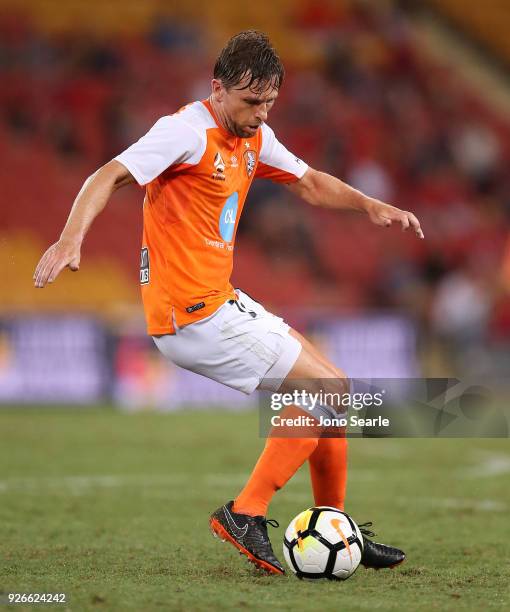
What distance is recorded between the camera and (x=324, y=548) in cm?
482

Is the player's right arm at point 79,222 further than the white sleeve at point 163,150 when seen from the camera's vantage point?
No

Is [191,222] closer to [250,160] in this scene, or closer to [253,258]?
[250,160]

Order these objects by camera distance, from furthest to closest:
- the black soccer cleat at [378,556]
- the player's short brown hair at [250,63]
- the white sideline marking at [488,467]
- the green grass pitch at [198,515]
Answer: the white sideline marking at [488,467] < the black soccer cleat at [378,556] < the player's short brown hair at [250,63] < the green grass pitch at [198,515]

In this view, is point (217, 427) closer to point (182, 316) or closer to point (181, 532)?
point (181, 532)

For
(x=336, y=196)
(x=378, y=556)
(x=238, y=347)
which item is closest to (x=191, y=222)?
(x=238, y=347)

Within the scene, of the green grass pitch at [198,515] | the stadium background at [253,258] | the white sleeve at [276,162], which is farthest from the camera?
the stadium background at [253,258]

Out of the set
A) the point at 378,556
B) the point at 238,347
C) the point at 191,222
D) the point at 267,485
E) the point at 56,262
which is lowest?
the point at 378,556

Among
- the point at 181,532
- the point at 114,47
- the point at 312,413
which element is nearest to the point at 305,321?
the point at 114,47

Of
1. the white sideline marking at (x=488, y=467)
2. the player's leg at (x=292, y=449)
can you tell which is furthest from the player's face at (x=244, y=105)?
the white sideline marking at (x=488, y=467)

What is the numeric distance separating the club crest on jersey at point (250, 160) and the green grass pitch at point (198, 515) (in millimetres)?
1843

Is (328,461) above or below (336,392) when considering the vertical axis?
below

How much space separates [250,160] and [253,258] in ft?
38.6

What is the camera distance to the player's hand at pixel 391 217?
205 inches

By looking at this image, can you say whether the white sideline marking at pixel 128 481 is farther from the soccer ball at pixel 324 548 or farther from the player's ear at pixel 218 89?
the player's ear at pixel 218 89
